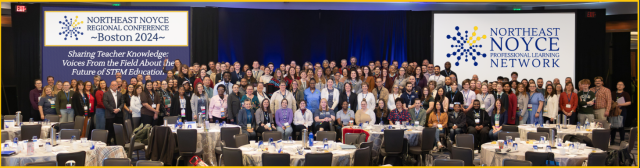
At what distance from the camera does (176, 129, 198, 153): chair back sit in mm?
6910

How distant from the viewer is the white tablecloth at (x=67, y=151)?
16.8 feet

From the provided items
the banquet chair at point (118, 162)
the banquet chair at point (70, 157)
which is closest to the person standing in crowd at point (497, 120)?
the banquet chair at point (118, 162)

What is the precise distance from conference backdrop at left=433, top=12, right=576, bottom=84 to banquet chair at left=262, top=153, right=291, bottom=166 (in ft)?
25.8

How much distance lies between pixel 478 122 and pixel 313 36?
541 cm

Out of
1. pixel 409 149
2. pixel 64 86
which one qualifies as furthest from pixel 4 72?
pixel 409 149

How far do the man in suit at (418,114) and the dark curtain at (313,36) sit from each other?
4242 millimetres

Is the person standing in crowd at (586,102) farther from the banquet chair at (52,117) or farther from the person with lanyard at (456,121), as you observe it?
the banquet chair at (52,117)

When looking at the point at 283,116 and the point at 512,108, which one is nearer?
the point at 283,116

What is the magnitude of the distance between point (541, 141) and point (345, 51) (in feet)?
22.8

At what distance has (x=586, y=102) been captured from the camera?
9.88 metres

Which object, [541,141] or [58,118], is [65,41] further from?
[541,141]

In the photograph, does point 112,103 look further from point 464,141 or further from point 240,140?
point 464,141

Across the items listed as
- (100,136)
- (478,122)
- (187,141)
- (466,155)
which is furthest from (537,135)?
(100,136)

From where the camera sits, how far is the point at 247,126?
830cm
